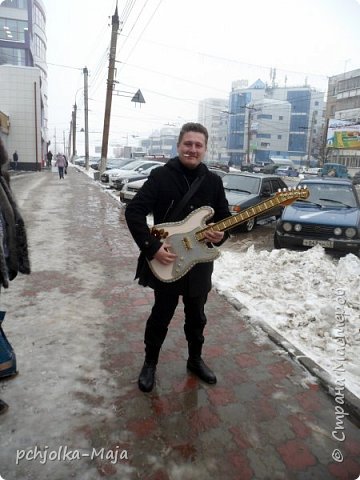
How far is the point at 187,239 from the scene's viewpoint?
271 cm

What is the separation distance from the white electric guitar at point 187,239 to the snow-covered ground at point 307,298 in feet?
5.44

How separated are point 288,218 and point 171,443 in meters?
6.09

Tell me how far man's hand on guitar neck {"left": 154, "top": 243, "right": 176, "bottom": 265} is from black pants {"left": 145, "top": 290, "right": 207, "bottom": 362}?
0.93 feet

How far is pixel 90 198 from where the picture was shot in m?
15.2

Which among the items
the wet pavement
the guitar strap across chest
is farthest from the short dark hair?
the wet pavement

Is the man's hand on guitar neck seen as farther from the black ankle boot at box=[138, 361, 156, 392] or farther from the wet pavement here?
the wet pavement

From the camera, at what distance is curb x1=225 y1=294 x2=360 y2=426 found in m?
2.80

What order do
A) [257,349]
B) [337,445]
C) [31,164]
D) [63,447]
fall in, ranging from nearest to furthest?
[63,447] < [337,445] < [257,349] < [31,164]

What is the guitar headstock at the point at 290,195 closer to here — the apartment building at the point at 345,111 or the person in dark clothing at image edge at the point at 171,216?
the person in dark clothing at image edge at the point at 171,216

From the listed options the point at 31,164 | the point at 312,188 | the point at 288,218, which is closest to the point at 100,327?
the point at 288,218

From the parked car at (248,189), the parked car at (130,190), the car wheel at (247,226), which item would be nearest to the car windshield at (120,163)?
the parked car at (130,190)

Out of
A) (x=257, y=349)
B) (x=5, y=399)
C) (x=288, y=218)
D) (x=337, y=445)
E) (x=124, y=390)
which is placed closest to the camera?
(x=337, y=445)

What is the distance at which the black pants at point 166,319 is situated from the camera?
2809 mm

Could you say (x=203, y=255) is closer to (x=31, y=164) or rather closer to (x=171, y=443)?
(x=171, y=443)
